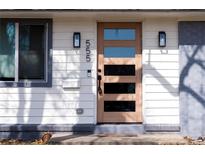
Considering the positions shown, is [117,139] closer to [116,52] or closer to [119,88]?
[119,88]

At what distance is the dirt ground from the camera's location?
11148 mm

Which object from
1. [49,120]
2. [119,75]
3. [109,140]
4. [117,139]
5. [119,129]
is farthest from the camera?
[119,75]

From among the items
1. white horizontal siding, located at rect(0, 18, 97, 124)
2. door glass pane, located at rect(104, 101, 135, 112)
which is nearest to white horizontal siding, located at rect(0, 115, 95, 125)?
white horizontal siding, located at rect(0, 18, 97, 124)

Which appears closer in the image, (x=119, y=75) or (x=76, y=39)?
(x=76, y=39)

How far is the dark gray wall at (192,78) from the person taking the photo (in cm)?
1230

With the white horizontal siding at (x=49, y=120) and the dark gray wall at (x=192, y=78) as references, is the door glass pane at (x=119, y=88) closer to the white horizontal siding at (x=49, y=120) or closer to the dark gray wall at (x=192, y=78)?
the white horizontal siding at (x=49, y=120)

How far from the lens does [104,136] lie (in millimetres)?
11930

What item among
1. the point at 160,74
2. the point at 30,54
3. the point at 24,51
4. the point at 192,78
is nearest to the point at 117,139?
the point at 160,74

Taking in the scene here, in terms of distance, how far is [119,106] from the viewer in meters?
12.6

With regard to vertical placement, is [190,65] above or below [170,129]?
above

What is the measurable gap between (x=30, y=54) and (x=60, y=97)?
48.2 inches
